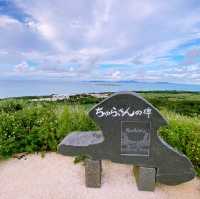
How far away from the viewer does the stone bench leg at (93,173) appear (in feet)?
13.7

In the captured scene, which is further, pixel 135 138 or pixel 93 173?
pixel 93 173

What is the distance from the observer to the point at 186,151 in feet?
16.0

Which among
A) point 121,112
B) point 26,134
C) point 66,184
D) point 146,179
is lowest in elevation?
point 66,184

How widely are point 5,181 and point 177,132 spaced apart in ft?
11.0

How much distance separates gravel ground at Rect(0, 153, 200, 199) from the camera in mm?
4012

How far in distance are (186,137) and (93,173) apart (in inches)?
79.8

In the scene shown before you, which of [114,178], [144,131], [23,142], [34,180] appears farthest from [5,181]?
[144,131]

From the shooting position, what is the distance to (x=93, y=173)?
4.19 meters

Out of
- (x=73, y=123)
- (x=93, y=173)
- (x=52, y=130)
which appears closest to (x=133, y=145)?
(x=93, y=173)

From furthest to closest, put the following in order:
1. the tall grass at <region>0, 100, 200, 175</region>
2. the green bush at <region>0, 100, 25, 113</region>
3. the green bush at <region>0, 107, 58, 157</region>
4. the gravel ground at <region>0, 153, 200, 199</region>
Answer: the green bush at <region>0, 100, 25, 113</region>, the green bush at <region>0, 107, 58, 157</region>, the tall grass at <region>0, 100, 200, 175</region>, the gravel ground at <region>0, 153, 200, 199</region>

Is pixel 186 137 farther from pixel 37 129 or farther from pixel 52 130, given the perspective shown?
pixel 37 129

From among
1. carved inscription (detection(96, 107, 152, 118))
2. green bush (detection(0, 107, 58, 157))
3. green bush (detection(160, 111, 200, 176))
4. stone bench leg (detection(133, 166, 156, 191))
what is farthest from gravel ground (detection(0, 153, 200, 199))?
carved inscription (detection(96, 107, 152, 118))

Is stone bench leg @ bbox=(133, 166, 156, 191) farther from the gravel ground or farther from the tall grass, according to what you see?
the tall grass

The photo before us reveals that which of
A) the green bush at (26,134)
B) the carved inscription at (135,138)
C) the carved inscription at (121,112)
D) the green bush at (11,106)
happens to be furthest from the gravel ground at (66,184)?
the green bush at (11,106)
